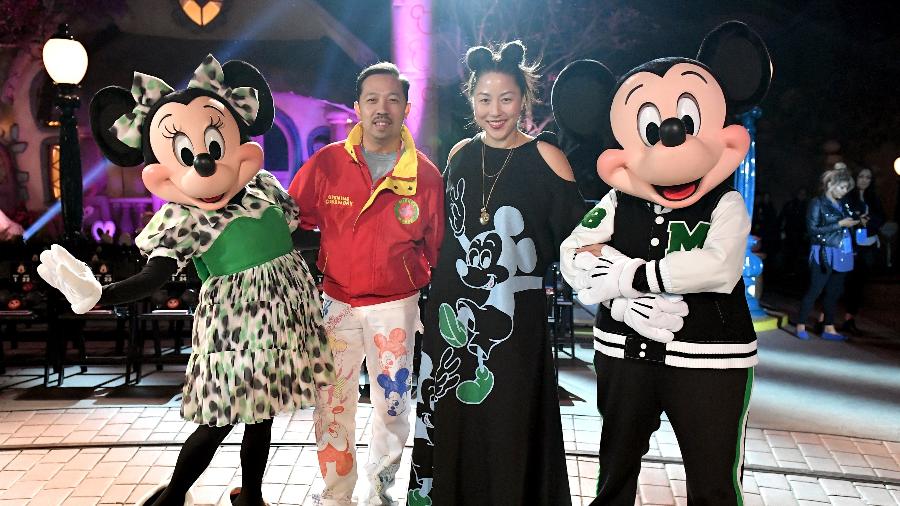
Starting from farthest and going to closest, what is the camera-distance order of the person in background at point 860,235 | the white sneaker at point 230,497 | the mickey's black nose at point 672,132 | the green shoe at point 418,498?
1. the person in background at point 860,235
2. the white sneaker at point 230,497
3. the green shoe at point 418,498
4. the mickey's black nose at point 672,132

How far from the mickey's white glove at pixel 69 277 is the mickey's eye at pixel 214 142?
0.61 meters

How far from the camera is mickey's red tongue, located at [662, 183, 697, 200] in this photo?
2.38 metres

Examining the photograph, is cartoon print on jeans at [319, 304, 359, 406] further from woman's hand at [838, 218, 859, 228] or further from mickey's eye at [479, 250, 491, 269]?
woman's hand at [838, 218, 859, 228]

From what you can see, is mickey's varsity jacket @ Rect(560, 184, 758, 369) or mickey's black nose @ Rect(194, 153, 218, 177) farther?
mickey's black nose @ Rect(194, 153, 218, 177)

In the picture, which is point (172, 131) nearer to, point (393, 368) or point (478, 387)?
point (393, 368)

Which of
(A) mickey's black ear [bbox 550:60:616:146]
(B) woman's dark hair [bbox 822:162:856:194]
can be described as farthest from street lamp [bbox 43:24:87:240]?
(B) woman's dark hair [bbox 822:162:856:194]

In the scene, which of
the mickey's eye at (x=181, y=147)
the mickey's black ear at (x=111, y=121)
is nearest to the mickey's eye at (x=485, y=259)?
the mickey's eye at (x=181, y=147)

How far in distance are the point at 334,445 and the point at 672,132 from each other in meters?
1.87

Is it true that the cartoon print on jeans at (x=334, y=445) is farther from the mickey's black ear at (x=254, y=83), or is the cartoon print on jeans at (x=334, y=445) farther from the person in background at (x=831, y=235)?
the person in background at (x=831, y=235)

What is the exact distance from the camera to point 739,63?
2453mm

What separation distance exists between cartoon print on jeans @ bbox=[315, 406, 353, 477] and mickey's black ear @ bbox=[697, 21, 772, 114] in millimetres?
2003

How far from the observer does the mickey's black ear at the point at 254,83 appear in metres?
2.79

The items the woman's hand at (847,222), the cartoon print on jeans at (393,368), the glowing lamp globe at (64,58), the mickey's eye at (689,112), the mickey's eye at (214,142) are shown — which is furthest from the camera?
the woman's hand at (847,222)

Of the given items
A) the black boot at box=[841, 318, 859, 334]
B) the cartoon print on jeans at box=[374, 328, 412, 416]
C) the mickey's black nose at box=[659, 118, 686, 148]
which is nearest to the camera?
the mickey's black nose at box=[659, 118, 686, 148]
